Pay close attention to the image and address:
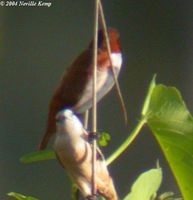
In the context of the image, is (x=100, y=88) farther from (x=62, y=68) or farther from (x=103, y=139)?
(x=62, y=68)

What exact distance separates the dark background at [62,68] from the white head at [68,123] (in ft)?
3.41

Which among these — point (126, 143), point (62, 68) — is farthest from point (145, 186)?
point (62, 68)

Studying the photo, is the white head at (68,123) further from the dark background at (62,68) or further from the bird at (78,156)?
the dark background at (62,68)

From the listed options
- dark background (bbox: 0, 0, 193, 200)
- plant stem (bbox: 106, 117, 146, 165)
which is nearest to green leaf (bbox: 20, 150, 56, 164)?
plant stem (bbox: 106, 117, 146, 165)

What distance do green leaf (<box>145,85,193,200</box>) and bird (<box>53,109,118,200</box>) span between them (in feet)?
0.31

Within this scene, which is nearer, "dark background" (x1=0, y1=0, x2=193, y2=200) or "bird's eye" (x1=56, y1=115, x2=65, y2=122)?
"bird's eye" (x1=56, y1=115, x2=65, y2=122)

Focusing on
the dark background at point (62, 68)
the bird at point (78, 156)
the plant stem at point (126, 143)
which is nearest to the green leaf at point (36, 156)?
the bird at point (78, 156)

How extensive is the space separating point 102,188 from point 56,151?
0.09 meters

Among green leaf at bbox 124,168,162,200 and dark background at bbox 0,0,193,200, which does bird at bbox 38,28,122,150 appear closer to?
green leaf at bbox 124,168,162,200

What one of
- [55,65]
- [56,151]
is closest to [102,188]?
[56,151]

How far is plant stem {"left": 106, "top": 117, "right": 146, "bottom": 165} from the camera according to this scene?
1138mm

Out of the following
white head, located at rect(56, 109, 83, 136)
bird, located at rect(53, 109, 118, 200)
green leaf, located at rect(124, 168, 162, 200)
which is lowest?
green leaf, located at rect(124, 168, 162, 200)

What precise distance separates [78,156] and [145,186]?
0.12 m

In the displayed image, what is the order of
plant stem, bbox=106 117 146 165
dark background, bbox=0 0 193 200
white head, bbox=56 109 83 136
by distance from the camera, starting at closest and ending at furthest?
plant stem, bbox=106 117 146 165 < white head, bbox=56 109 83 136 < dark background, bbox=0 0 193 200
